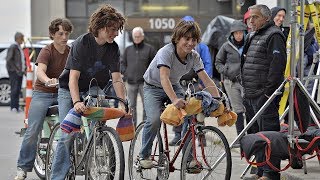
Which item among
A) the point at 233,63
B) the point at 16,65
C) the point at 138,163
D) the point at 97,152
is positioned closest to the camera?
the point at 97,152

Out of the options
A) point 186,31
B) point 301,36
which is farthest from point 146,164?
point 301,36

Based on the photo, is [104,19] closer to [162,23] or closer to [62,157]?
[62,157]

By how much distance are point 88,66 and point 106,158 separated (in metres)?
0.86

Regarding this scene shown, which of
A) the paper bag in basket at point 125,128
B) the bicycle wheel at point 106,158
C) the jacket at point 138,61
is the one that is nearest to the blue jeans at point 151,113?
the paper bag in basket at point 125,128

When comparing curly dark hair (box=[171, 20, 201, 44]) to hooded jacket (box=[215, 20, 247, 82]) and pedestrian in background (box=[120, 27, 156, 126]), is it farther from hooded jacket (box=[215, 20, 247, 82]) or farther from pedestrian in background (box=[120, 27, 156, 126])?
pedestrian in background (box=[120, 27, 156, 126])

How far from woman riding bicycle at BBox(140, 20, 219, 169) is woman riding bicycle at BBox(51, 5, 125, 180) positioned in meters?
0.44

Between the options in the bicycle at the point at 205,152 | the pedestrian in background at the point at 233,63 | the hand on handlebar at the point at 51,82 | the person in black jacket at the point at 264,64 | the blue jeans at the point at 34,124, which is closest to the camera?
the bicycle at the point at 205,152

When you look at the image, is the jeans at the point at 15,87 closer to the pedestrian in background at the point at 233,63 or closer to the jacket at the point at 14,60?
the jacket at the point at 14,60

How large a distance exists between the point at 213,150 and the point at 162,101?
86cm

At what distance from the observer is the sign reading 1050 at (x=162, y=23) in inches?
1431

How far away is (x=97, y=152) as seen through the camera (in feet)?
22.8

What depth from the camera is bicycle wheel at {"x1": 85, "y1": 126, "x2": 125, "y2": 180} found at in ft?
22.0

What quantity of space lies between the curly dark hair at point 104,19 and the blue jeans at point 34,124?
1656mm

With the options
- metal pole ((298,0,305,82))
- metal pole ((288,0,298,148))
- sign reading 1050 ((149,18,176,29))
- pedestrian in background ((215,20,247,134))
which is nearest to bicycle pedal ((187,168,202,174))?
metal pole ((288,0,298,148))
